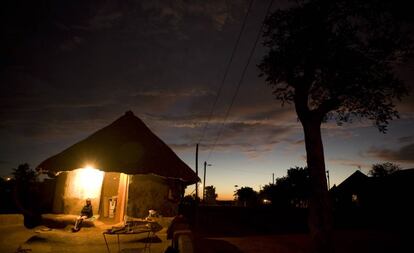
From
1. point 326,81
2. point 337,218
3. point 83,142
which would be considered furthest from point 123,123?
point 337,218

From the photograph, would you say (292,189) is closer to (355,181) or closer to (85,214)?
(355,181)

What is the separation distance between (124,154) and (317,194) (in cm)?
898

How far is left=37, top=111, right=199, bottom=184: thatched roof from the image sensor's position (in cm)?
1373

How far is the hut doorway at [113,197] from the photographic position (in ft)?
49.2

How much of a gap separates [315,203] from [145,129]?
10272 millimetres

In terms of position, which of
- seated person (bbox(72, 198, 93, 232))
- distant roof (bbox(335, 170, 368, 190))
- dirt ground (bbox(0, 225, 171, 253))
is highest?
distant roof (bbox(335, 170, 368, 190))

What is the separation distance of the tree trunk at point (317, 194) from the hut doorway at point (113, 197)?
9.15 m

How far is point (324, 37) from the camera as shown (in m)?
11.6

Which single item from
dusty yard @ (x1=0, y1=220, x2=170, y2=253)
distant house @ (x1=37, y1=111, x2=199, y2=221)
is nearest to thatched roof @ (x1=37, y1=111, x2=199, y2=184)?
distant house @ (x1=37, y1=111, x2=199, y2=221)

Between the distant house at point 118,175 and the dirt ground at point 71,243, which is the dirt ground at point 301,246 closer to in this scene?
the dirt ground at point 71,243

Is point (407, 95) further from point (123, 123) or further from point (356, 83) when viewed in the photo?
point (123, 123)

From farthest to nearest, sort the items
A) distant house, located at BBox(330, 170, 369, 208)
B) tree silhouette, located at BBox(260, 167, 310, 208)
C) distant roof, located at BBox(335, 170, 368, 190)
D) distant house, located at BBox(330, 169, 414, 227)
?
tree silhouette, located at BBox(260, 167, 310, 208) → distant roof, located at BBox(335, 170, 368, 190) → distant house, located at BBox(330, 170, 369, 208) → distant house, located at BBox(330, 169, 414, 227)

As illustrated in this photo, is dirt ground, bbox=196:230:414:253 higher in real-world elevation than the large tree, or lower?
lower

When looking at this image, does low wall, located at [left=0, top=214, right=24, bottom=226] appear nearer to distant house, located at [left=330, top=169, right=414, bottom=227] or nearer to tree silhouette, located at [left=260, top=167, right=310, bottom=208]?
distant house, located at [left=330, top=169, right=414, bottom=227]
